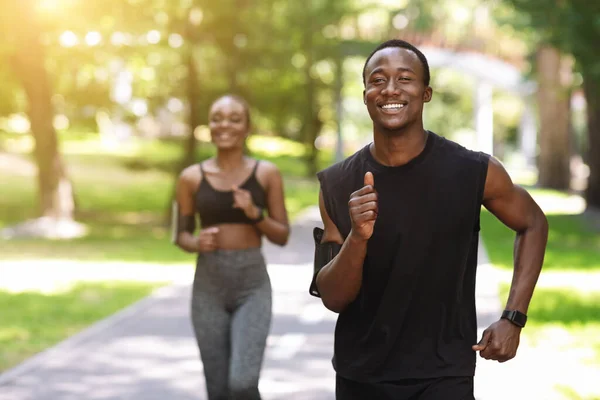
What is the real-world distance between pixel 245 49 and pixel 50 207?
222 inches

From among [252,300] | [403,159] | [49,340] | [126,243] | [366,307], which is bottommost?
[126,243]

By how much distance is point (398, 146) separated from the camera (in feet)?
13.1

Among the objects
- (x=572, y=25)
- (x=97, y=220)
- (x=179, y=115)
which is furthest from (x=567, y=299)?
(x=179, y=115)

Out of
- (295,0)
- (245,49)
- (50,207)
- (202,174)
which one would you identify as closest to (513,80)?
(295,0)

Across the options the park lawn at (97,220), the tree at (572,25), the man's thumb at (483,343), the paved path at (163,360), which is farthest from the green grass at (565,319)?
the man's thumb at (483,343)

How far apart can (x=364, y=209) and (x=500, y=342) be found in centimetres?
75

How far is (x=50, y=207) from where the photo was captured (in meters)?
26.2

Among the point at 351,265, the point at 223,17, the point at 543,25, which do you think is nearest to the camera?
the point at 351,265

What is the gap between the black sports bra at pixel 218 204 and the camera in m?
6.49

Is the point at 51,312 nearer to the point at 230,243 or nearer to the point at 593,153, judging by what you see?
the point at 230,243

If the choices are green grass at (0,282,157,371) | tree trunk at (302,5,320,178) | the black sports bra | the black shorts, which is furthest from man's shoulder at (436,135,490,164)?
tree trunk at (302,5,320,178)

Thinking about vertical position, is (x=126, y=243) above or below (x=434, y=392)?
below

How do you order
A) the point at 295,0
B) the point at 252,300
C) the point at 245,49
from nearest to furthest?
the point at 252,300 < the point at 245,49 < the point at 295,0

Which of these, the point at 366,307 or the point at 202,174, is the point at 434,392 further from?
the point at 202,174
